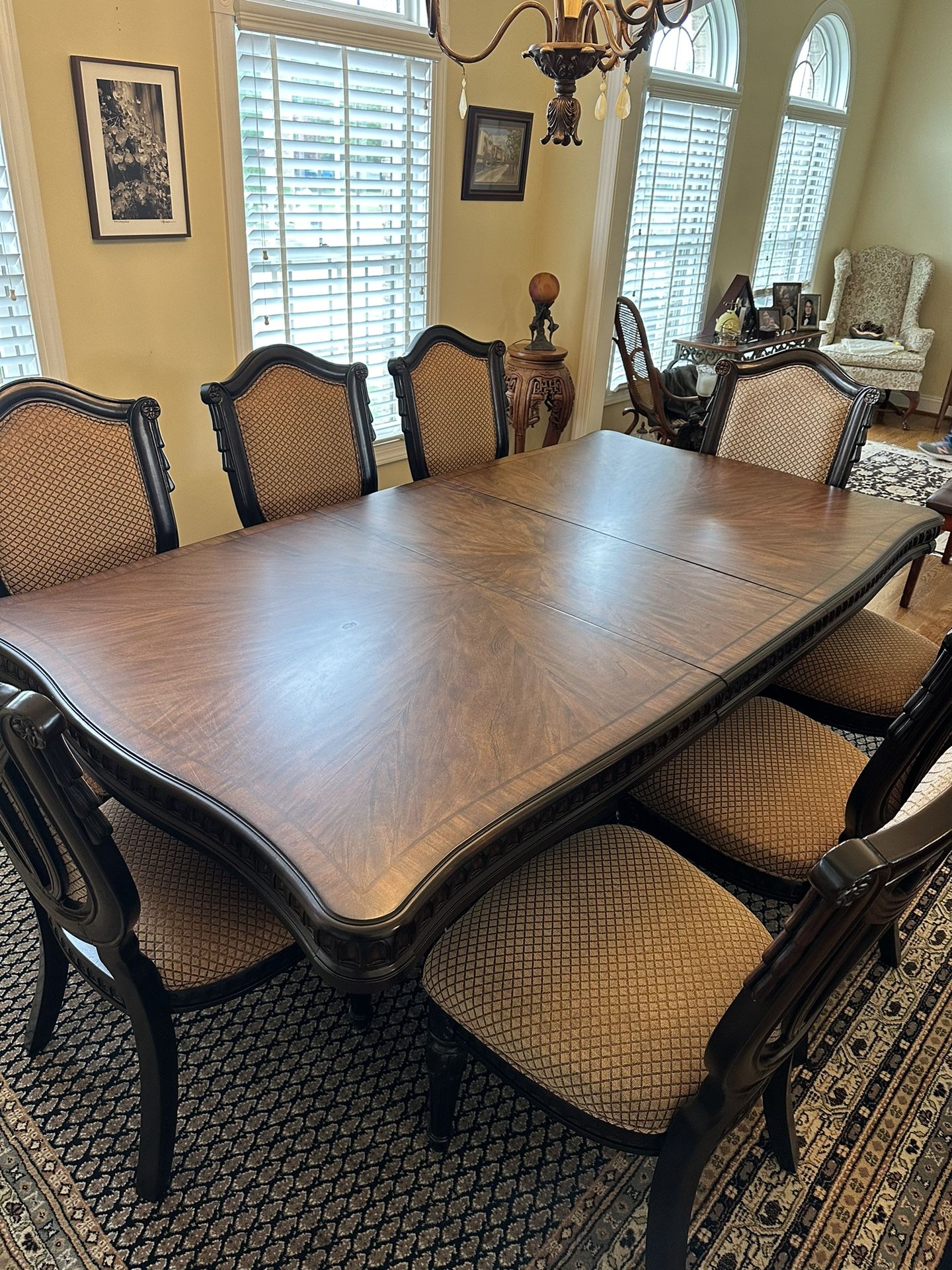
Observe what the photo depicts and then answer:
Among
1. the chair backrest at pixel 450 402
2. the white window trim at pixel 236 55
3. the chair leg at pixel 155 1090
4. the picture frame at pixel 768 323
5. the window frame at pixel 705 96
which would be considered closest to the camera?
the chair leg at pixel 155 1090

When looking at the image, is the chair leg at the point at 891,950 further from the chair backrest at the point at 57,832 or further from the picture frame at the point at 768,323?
the picture frame at the point at 768,323

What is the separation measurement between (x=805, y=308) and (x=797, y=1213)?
586cm

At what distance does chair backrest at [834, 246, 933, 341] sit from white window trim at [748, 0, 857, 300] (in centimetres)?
59

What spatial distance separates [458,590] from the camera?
1.82m

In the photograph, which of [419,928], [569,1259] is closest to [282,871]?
[419,928]

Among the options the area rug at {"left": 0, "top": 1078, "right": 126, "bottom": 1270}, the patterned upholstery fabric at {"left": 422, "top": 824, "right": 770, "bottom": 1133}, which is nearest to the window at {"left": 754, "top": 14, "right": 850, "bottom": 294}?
the patterned upholstery fabric at {"left": 422, "top": 824, "right": 770, "bottom": 1133}

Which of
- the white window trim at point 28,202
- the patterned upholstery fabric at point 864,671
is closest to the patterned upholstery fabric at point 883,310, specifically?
the patterned upholstery fabric at point 864,671

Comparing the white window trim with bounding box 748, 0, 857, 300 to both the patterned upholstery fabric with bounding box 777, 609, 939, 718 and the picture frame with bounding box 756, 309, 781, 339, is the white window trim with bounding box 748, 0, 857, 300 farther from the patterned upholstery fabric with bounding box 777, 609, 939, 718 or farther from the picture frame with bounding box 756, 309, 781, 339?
the patterned upholstery fabric with bounding box 777, 609, 939, 718

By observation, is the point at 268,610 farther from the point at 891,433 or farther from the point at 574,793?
the point at 891,433

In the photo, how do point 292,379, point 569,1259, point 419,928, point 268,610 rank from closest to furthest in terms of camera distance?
point 419,928, point 569,1259, point 268,610, point 292,379

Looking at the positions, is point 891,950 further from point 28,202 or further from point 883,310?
point 883,310

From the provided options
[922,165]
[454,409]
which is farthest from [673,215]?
[454,409]

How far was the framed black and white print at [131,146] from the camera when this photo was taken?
2523 millimetres

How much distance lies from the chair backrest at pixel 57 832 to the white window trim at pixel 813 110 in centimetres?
595
